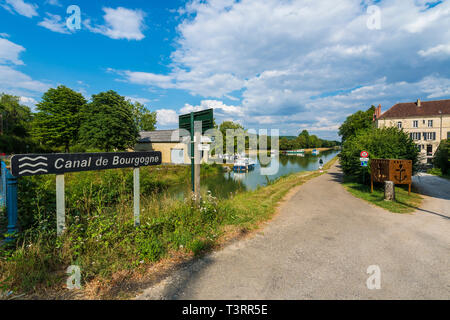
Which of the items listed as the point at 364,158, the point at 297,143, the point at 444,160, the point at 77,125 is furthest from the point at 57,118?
the point at 297,143

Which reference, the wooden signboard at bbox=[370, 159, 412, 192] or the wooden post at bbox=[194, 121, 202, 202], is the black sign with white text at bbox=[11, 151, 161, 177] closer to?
the wooden post at bbox=[194, 121, 202, 202]

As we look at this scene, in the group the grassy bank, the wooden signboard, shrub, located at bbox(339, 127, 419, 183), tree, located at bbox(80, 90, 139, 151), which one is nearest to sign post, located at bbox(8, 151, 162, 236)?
the grassy bank

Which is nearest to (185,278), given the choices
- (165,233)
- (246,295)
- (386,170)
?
(246,295)

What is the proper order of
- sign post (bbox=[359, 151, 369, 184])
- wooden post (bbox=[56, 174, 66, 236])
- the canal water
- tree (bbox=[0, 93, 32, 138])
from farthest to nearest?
tree (bbox=[0, 93, 32, 138]) → the canal water → sign post (bbox=[359, 151, 369, 184]) → wooden post (bbox=[56, 174, 66, 236])

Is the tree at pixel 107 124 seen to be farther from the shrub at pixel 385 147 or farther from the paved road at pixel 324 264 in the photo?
the paved road at pixel 324 264

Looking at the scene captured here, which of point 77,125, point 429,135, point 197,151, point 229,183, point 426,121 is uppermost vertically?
point 426,121

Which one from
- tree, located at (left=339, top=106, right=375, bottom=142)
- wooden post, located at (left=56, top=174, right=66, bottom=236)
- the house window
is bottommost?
wooden post, located at (left=56, top=174, right=66, bottom=236)

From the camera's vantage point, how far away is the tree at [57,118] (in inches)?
1266

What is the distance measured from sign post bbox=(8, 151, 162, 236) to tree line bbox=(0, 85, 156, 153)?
25.0m

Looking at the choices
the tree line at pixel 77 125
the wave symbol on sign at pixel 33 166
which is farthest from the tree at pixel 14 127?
the wave symbol on sign at pixel 33 166

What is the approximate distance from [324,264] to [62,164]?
4.43 meters

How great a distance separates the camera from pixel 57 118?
3203cm

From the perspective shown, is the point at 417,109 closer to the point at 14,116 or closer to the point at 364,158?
the point at 364,158

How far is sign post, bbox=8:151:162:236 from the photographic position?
2.75m
